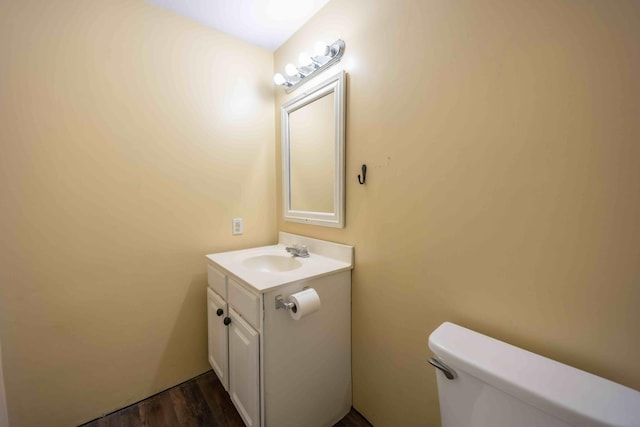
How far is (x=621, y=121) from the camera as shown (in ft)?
1.86

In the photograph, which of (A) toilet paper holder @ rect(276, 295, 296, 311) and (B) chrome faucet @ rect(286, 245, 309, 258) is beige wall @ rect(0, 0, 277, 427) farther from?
(A) toilet paper holder @ rect(276, 295, 296, 311)

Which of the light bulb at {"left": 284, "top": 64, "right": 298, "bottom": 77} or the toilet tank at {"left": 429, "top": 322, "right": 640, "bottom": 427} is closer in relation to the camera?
the toilet tank at {"left": 429, "top": 322, "right": 640, "bottom": 427}

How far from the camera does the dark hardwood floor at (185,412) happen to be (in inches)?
47.4

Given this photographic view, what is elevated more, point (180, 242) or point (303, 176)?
point (303, 176)

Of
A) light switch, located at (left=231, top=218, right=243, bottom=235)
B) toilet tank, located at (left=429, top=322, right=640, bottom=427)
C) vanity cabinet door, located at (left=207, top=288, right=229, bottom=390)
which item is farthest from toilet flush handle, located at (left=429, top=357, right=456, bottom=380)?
light switch, located at (left=231, top=218, right=243, bottom=235)

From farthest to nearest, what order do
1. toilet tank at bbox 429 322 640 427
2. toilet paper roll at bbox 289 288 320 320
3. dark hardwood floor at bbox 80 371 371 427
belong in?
dark hardwood floor at bbox 80 371 371 427
toilet paper roll at bbox 289 288 320 320
toilet tank at bbox 429 322 640 427

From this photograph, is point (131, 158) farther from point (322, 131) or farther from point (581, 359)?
point (581, 359)

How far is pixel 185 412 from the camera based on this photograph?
1.27 metres

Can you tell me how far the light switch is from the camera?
5.26 feet

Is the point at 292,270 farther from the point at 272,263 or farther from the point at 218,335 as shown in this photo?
the point at 218,335

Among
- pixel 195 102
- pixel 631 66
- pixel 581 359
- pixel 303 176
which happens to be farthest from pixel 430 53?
pixel 195 102

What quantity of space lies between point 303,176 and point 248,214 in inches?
19.0

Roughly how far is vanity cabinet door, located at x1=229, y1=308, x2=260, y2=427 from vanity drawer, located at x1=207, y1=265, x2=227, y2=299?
118 millimetres

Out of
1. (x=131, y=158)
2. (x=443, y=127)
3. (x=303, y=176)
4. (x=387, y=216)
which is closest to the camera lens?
(x=443, y=127)
